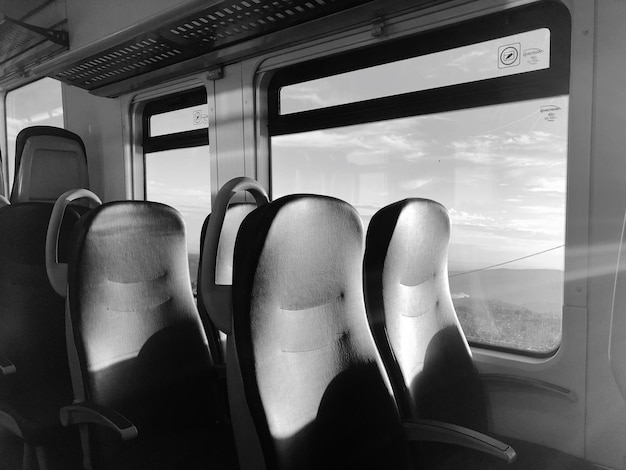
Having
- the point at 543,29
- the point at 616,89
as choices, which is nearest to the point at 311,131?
the point at 543,29

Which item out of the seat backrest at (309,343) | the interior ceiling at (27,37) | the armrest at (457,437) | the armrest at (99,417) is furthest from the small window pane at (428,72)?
the interior ceiling at (27,37)

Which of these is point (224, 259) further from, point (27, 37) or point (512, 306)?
point (27, 37)

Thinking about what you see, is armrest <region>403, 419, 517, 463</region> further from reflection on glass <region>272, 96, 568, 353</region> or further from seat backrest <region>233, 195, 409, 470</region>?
reflection on glass <region>272, 96, 568, 353</region>

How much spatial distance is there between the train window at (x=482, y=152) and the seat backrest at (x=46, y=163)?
2.48 meters

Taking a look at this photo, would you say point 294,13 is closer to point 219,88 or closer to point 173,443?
point 219,88

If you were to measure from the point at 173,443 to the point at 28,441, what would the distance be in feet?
1.55

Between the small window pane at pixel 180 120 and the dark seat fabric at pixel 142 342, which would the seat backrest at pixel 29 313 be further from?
the small window pane at pixel 180 120

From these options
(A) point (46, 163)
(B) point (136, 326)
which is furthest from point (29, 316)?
(A) point (46, 163)

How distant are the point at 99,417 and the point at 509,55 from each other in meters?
2.02

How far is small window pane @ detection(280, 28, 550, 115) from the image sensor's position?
1.97 metres

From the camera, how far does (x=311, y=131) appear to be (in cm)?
278

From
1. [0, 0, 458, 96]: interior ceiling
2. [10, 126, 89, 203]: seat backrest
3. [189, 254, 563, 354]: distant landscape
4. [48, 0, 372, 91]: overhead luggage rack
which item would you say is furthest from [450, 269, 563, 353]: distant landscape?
[10, 126, 89, 203]: seat backrest

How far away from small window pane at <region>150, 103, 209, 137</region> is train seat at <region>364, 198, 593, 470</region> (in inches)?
86.8

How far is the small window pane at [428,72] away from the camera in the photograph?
1.97 metres
